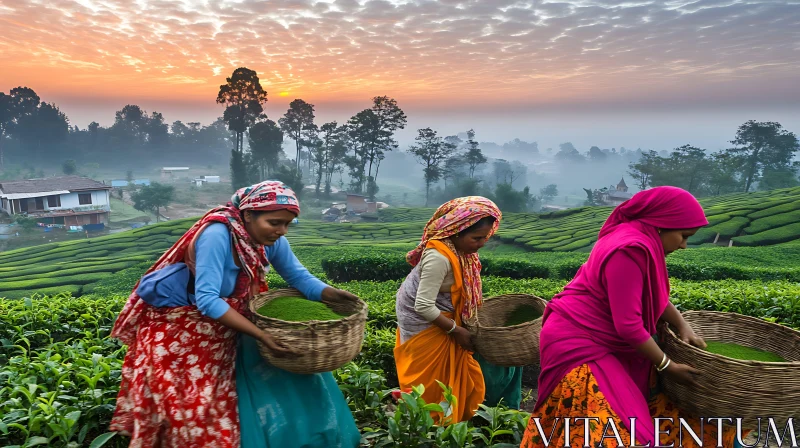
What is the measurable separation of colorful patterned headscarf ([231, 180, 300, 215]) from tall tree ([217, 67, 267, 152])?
3261cm

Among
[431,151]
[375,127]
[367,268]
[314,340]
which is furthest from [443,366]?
[431,151]

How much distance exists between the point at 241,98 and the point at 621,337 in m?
34.2

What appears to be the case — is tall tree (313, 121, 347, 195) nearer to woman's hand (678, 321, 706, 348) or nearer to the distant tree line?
the distant tree line

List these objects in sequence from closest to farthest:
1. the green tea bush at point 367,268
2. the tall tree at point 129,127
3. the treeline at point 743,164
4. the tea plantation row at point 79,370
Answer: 1. the tea plantation row at point 79,370
2. the green tea bush at point 367,268
3. the treeline at point 743,164
4. the tall tree at point 129,127

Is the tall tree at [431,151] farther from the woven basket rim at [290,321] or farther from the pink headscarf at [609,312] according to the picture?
the pink headscarf at [609,312]

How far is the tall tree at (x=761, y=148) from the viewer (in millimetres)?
31547

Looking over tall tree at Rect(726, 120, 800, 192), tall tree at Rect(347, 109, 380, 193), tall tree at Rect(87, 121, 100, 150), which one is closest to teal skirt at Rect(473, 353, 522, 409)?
tall tree at Rect(347, 109, 380, 193)

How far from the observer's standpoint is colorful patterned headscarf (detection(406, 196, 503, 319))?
2.54 meters

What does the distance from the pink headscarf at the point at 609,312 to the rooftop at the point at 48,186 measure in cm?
3022

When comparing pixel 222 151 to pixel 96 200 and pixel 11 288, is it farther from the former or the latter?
pixel 11 288

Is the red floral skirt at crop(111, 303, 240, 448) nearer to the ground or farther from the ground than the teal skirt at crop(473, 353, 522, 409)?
farther from the ground

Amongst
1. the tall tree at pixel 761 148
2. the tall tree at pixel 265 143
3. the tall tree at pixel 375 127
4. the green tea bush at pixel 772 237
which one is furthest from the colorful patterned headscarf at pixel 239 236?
the tall tree at pixel 761 148

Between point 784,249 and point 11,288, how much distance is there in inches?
833

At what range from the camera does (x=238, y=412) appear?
1.95 meters
